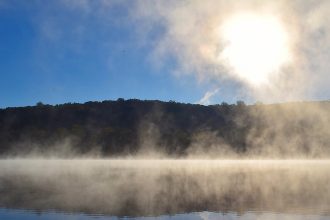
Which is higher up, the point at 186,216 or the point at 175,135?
the point at 175,135

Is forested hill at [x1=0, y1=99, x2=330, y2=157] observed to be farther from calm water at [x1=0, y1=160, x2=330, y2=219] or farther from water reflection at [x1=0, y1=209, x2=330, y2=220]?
water reflection at [x1=0, y1=209, x2=330, y2=220]

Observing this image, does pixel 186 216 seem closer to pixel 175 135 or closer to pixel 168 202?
pixel 168 202

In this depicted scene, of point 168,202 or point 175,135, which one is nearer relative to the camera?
point 168,202

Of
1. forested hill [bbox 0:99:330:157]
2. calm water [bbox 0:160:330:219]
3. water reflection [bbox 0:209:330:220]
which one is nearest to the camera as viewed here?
water reflection [bbox 0:209:330:220]

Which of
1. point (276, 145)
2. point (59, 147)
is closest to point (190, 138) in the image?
point (276, 145)

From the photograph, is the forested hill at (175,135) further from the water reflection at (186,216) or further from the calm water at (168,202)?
the water reflection at (186,216)

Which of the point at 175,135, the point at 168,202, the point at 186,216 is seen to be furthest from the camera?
the point at 175,135

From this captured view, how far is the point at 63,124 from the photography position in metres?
195

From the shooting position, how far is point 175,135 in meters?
173

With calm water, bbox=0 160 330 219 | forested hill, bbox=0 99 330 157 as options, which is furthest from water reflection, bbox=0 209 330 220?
forested hill, bbox=0 99 330 157

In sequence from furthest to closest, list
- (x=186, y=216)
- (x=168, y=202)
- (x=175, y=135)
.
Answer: (x=175, y=135), (x=168, y=202), (x=186, y=216)

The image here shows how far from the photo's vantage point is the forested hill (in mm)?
168625

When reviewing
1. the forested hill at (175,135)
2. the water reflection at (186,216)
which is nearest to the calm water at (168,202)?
the water reflection at (186,216)

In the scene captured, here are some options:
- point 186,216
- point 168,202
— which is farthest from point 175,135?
point 186,216
